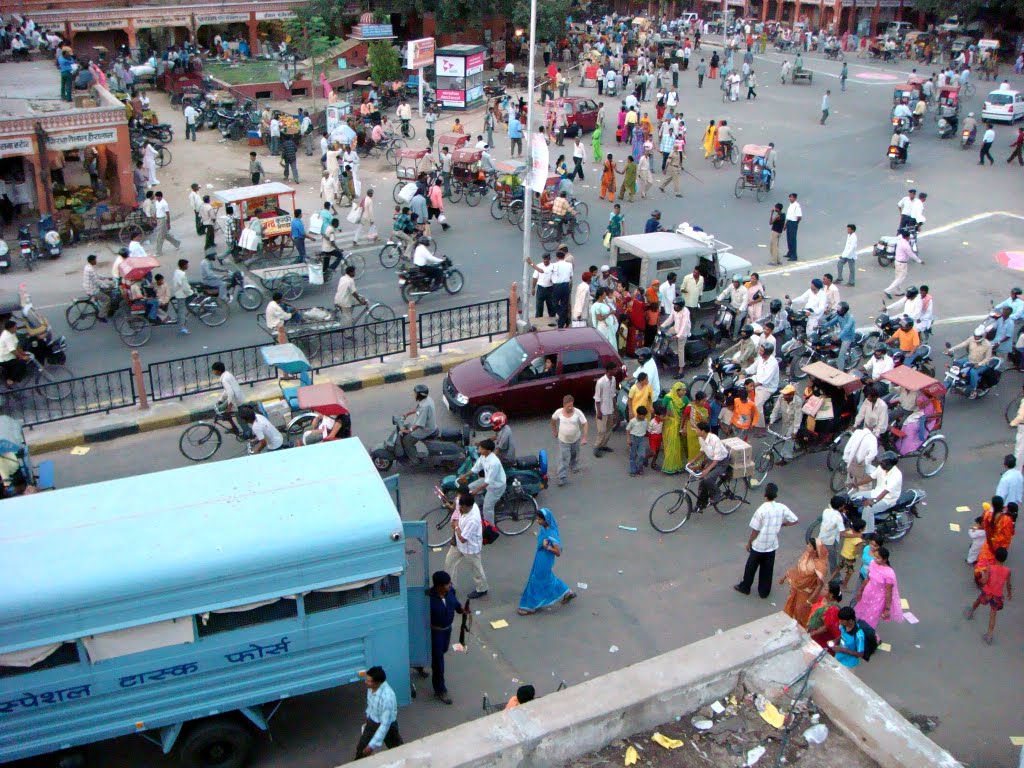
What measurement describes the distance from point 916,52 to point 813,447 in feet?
145

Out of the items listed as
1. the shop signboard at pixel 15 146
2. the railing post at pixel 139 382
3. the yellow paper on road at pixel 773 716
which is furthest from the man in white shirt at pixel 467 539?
the shop signboard at pixel 15 146

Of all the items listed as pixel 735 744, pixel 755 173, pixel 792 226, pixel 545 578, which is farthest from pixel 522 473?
pixel 755 173

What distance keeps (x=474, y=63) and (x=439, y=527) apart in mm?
27514

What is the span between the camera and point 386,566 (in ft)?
26.6

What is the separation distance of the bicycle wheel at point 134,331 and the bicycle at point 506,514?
748 centimetres

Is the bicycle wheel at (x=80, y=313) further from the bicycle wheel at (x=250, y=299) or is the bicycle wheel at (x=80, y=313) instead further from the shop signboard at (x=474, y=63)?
the shop signboard at (x=474, y=63)

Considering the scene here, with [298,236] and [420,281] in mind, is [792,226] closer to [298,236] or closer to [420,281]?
[420,281]

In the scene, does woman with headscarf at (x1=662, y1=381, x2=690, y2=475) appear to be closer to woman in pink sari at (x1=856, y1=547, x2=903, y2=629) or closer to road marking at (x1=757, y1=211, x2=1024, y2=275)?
woman in pink sari at (x1=856, y1=547, x2=903, y2=629)

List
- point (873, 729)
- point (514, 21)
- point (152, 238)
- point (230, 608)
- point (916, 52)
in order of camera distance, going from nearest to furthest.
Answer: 1. point (873, 729)
2. point (230, 608)
3. point (152, 238)
4. point (514, 21)
5. point (916, 52)

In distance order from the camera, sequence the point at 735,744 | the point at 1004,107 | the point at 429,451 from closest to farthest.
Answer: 1. the point at 735,744
2. the point at 429,451
3. the point at 1004,107

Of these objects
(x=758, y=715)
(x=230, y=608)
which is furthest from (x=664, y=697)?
(x=230, y=608)

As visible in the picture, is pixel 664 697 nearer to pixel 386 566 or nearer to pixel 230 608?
pixel 386 566

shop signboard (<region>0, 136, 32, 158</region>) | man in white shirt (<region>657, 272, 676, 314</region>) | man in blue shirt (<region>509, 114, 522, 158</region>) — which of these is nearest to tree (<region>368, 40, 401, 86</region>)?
man in blue shirt (<region>509, 114, 522, 158</region>)

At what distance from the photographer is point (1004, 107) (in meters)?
35.3
